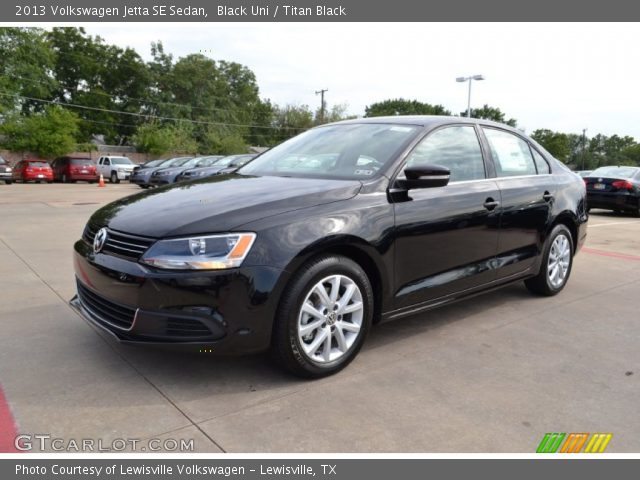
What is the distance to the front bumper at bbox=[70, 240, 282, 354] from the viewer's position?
271 centimetres

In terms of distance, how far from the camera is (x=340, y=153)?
3.86 m

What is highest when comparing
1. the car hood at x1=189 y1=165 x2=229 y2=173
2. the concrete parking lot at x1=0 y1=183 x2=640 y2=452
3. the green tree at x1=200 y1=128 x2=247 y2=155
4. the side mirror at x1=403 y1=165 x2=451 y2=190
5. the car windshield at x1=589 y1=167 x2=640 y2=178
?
the green tree at x1=200 y1=128 x2=247 y2=155

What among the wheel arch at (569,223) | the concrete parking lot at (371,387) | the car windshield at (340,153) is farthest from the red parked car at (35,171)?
the wheel arch at (569,223)

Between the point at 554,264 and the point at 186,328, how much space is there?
3636mm

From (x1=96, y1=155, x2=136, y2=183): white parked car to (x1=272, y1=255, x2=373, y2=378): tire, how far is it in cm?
2770

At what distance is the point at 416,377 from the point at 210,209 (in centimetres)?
157

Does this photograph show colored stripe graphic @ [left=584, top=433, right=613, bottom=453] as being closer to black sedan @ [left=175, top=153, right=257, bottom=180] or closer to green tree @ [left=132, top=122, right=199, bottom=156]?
black sedan @ [left=175, top=153, right=257, bottom=180]

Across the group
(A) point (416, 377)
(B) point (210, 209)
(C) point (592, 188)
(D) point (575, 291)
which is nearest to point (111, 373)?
(B) point (210, 209)

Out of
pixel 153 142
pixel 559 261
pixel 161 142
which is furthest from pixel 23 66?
pixel 559 261

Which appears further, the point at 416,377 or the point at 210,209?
the point at 416,377

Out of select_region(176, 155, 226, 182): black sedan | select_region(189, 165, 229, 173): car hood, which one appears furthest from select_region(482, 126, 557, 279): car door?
select_region(189, 165, 229, 173): car hood

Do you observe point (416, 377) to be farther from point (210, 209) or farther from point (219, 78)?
point (219, 78)

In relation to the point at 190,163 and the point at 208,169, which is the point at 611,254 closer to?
the point at 208,169
